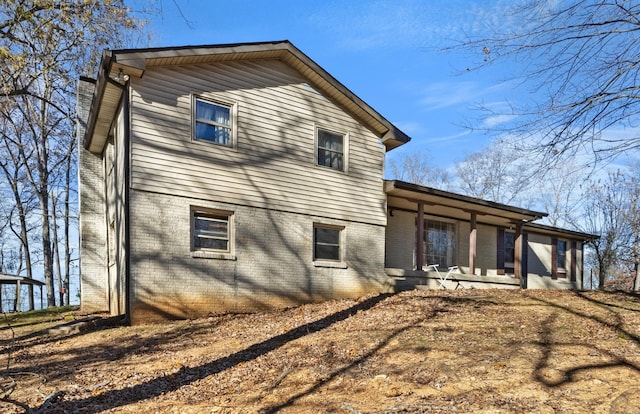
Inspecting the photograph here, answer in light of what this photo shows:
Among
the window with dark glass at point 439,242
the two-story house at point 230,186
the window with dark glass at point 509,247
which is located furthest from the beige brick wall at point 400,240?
the window with dark glass at point 509,247

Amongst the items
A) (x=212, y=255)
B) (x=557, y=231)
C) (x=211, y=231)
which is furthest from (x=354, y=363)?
(x=557, y=231)

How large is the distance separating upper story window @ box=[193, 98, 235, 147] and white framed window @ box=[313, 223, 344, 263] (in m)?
3.62

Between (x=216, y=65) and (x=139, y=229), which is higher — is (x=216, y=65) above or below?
above

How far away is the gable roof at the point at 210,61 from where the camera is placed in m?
10.1

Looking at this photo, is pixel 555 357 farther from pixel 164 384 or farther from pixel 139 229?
pixel 139 229

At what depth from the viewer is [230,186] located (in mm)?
11531

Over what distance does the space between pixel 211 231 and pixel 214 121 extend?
2.83 metres

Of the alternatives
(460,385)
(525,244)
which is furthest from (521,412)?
(525,244)

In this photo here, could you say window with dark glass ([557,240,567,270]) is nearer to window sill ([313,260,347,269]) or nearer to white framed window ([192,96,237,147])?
window sill ([313,260,347,269])

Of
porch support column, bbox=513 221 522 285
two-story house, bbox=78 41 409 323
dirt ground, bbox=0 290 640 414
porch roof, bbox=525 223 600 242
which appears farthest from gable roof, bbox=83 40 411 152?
porch roof, bbox=525 223 600 242

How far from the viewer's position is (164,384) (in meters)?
6.24

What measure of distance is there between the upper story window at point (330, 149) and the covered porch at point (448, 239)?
1822 mm

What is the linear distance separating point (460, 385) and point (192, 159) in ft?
26.5

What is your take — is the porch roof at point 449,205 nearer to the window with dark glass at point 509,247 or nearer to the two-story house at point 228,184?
the two-story house at point 228,184
